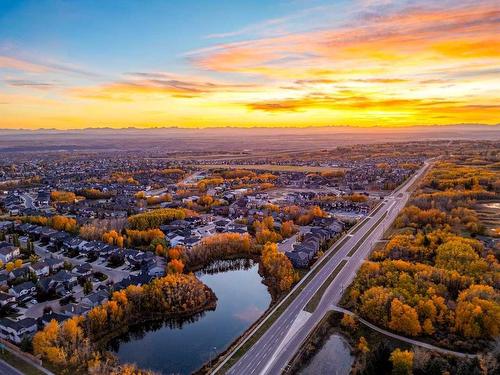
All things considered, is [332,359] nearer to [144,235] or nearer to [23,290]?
[23,290]

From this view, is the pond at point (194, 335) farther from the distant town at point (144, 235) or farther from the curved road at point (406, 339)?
the curved road at point (406, 339)

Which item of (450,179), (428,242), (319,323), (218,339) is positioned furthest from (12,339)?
A: (450,179)

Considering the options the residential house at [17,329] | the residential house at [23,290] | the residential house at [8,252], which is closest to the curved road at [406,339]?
the residential house at [17,329]

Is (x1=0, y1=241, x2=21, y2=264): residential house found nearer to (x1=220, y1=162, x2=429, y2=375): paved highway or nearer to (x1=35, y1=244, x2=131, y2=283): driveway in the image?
(x1=35, y1=244, x2=131, y2=283): driveway

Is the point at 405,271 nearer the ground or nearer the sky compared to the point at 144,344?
nearer the sky

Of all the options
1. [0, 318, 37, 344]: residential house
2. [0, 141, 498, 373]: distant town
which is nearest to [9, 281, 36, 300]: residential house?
[0, 141, 498, 373]: distant town

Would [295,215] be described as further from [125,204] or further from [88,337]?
[88,337]
